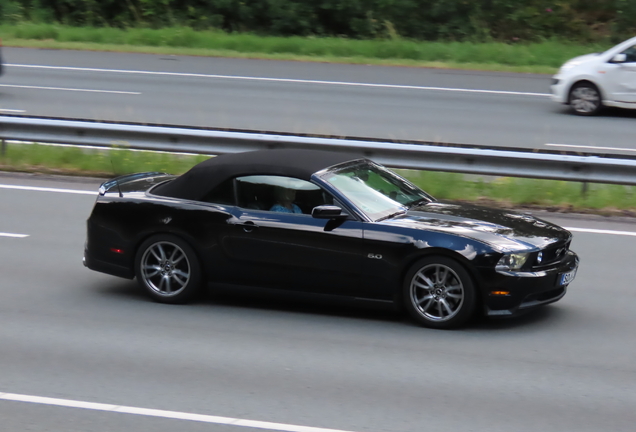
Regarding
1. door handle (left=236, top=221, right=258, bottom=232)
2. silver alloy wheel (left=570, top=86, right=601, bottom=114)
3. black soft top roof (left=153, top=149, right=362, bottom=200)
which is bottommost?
door handle (left=236, top=221, right=258, bottom=232)

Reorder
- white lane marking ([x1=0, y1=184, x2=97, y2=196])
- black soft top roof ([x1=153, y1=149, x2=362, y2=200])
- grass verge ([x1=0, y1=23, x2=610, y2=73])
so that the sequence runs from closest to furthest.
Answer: black soft top roof ([x1=153, y1=149, x2=362, y2=200]), white lane marking ([x1=0, y1=184, x2=97, y2=196]), grass verge ([x1=0, y1=23, x2=610, y2=73])

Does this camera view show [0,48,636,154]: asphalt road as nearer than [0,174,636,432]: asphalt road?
No

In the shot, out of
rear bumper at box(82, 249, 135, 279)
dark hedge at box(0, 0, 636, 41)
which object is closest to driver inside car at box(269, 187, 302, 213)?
rear bumper at box(82, 249, 135, 279)

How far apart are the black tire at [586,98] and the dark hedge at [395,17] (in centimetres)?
1090

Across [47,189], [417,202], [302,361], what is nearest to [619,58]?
[47,189]

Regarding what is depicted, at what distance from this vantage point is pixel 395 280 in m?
7.42

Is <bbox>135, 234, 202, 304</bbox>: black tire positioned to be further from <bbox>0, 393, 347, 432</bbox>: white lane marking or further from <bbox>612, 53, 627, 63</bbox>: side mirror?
<bbox>612, 53, 627, 63</bbox>: side mirror

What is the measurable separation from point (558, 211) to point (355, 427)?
6.86 metres

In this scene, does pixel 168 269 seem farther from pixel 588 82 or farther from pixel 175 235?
pixel 588 82

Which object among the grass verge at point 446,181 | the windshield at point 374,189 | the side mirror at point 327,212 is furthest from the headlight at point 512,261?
the grass verge at point 446,181

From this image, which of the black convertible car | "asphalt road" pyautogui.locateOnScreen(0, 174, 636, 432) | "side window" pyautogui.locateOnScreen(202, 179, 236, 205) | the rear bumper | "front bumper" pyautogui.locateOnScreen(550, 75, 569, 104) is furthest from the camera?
"front bumper" pyautogui.locateOnScreen(550, 75, 569, 104)

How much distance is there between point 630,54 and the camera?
61.4 ft

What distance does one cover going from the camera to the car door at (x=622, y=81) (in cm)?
1842

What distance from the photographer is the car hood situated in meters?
7.30
